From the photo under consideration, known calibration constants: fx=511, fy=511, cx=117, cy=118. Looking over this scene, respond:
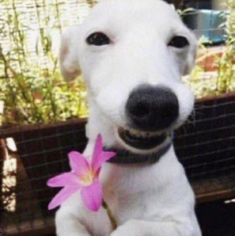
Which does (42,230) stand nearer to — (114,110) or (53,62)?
(53,62)

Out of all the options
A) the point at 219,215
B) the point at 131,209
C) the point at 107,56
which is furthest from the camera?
the point at 219,215

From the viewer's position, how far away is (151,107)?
0.81 metres

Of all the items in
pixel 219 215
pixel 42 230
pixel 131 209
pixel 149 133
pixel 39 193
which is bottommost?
pixel 219 215

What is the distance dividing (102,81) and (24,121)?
71cm

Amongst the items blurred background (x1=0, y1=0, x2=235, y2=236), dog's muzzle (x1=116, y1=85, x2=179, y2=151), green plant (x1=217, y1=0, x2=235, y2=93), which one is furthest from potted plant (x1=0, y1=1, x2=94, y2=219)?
dog's muzzle (x1=116, y1=85, x2=179, y2=151)

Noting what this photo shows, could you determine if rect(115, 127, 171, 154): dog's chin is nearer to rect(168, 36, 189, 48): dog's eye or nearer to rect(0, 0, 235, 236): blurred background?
rect(168, 36, 189, 48): dog's eye

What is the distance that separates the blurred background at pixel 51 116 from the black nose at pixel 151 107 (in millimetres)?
697

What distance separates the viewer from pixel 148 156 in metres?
1.05

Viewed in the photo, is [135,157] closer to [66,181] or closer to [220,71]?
[66,181]

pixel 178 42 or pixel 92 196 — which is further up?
pixel 178 42

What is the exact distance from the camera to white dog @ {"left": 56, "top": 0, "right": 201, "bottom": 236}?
0.84m

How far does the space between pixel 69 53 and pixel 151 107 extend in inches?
16.5

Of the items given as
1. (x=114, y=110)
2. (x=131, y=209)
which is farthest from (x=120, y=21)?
(x=131, y=209)

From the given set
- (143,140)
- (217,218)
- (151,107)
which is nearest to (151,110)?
(151,107)
